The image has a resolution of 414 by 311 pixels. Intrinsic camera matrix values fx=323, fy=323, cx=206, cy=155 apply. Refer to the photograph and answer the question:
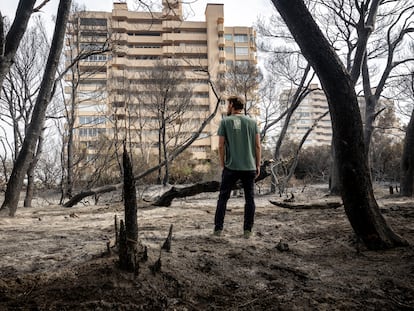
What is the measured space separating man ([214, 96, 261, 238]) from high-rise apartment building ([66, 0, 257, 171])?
55.1 inches

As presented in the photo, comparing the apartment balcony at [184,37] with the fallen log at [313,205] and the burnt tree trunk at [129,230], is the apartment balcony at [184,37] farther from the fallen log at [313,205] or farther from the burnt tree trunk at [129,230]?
the burnt tree trunk at [129,230]

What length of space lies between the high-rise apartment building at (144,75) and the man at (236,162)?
1.40m

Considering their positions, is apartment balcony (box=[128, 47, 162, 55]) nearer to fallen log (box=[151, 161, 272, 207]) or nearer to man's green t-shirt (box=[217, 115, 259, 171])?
fallen log (box=[151, 161, 272, 207])

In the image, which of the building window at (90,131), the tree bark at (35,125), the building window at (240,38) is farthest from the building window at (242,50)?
the tree bark at (35,125)

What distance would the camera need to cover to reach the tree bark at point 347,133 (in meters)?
2.74

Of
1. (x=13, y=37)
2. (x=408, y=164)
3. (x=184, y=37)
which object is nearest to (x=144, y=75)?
(x=13, y=37)

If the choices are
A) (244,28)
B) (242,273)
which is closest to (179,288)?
(242,273)

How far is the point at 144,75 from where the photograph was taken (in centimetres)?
2053

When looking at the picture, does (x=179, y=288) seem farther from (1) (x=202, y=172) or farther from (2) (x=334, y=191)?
(1) (x=202, y=172)

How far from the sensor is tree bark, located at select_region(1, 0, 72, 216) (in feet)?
18.7

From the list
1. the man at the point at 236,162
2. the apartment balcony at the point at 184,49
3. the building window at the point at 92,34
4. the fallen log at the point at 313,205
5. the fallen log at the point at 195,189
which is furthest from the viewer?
the apartment balcony at the point at 184,49

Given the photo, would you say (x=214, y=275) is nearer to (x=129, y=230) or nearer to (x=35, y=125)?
(x=129, y=230)

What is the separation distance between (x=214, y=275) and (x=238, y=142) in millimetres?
1695

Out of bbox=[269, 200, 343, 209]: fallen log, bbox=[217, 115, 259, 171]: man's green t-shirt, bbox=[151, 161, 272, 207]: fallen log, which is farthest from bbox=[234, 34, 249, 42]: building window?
bbox=[217, 115, 259, 171]: man's green t-shirt
